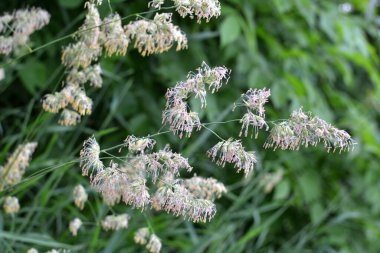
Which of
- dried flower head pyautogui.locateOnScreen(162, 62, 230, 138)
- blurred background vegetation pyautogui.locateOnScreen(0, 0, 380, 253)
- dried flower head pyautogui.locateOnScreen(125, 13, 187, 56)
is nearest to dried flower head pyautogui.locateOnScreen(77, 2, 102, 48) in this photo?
dried flower head pyautogui.locateOnScreen(125, 13, 187, 56)

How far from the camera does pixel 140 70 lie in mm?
3094

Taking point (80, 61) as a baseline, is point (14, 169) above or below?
below

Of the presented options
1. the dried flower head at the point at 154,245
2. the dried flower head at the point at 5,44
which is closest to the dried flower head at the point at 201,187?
the dried flower head at the point at 154,245

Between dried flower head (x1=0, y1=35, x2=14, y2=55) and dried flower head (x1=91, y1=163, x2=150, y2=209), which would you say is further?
dried flower head (x1=0, y1=35, x2=14, y2=55)

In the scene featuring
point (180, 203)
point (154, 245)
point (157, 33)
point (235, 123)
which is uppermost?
point (157, 33)

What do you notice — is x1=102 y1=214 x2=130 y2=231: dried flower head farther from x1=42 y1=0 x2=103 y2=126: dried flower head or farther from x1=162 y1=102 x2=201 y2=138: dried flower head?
x1=162 y1=102 x2=201 y2=138: dried flower head

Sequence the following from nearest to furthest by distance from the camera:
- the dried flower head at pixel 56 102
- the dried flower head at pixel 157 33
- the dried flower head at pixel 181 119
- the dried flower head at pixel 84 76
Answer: the dried flower head at pixel 181 119
the dried flower head at pixel 157 33
the dried flower head at pixel 56 102
the dried flower head at pixel 84 76

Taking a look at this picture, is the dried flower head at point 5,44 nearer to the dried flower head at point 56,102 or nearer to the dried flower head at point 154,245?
the dried flower head at point 56,102

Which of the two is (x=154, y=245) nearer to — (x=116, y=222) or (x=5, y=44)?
(x=116, y=222)

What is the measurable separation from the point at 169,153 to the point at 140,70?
5.92 ft

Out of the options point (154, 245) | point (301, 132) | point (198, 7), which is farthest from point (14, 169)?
point (301, 132)

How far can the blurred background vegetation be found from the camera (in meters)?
2.61

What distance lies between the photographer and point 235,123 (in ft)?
10.5

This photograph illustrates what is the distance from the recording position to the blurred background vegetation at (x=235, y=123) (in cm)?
261
